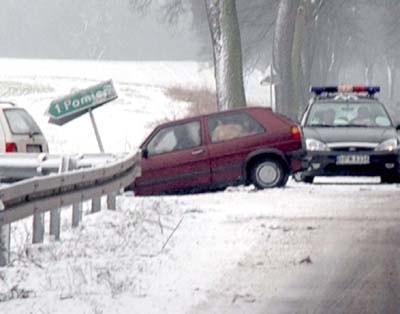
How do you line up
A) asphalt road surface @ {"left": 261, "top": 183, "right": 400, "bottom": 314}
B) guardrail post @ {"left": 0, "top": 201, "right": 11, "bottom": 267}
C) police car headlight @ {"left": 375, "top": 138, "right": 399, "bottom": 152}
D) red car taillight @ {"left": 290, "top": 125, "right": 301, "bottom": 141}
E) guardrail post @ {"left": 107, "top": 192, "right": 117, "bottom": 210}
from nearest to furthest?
asphalt road surface @ {"left": 261, "top": 183, "right": 400, "bottom": 314} < guardrail post @ {"left": 0, "top": 201, "right": 11, "bottom": 267} < guardrail post @ {"left": 107, "top": 192, "right": 117, "bottom": 210} < red car taillight @ {"left": 290, "top": 125, "right": 301, "bottom": 141} < police car headlight @ {"left": 375, "top": 138, "right": 399, "bottom": 152}

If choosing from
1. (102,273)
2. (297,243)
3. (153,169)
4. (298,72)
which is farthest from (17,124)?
(298,72)

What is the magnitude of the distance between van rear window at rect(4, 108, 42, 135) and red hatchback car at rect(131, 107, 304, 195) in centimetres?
272

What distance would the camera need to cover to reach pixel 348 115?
2378 cm

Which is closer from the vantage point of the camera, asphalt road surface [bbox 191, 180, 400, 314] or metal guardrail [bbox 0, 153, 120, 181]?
asphalt road surface [bbox 191, 180, 400, 314]

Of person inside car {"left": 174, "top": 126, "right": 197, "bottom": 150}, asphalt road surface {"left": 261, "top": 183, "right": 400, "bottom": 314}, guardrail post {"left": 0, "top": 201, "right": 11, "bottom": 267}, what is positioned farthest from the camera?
person inside car {"left": 174, "top": 126, "right": 197, "bottom": 150}

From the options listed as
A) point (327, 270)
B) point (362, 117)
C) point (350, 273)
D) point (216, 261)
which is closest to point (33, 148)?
point (362, 117)

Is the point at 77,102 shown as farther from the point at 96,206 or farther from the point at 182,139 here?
the point at 96,206

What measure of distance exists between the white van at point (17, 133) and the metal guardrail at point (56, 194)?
548 cm

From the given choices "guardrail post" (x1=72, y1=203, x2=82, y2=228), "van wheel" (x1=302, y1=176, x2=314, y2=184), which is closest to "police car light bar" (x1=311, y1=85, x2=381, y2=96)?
"van wheel" (x1=302, y1=176, x2=314, y2=184)

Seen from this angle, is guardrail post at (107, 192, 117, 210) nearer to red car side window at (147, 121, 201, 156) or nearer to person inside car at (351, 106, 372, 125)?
red car side window at (147, 121, 201, 156)

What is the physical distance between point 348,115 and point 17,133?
5.76 metres

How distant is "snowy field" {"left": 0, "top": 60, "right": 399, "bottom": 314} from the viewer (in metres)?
10.2

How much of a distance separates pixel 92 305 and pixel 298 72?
36.1 metres

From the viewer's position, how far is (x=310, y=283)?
11008mm
